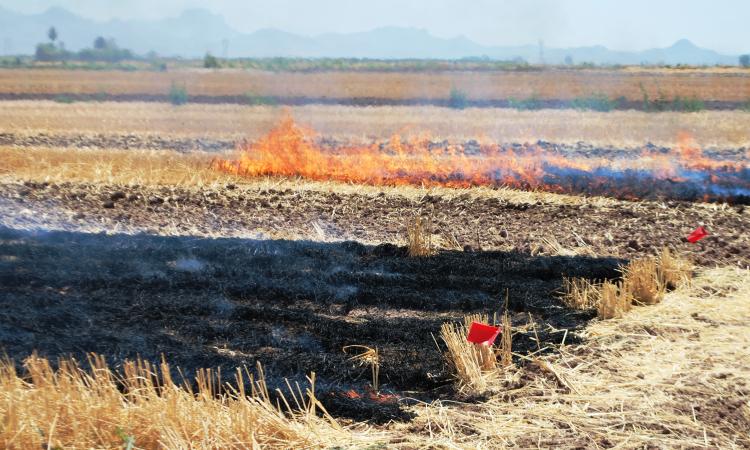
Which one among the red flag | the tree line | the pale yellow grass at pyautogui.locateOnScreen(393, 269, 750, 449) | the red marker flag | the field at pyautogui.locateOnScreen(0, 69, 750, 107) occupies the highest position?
the tree line

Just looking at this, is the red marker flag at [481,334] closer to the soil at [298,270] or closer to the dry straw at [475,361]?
the dry straw at [475,361]

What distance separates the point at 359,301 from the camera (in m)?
7.91

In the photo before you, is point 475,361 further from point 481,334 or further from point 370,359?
point 370,359

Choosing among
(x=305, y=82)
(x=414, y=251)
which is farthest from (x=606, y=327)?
(x=305, y=82)

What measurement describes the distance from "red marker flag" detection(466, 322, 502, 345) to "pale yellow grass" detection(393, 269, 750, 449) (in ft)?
1.38

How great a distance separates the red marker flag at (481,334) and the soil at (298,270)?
335 millimetres

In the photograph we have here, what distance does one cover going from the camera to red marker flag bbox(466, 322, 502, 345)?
243 inches

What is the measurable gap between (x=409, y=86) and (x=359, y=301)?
47555mm

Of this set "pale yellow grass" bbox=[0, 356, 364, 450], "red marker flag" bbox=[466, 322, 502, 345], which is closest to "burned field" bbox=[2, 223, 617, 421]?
"red marker flag" bbox=[466, 322, 502, 345]

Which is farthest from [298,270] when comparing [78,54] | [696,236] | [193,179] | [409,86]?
[78,54]

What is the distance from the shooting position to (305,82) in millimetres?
57562

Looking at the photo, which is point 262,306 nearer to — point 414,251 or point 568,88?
point 414,251

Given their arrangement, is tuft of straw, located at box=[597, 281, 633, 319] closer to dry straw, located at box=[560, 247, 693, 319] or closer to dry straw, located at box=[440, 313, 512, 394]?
dry straw, located at box=[560, 247, 693, 319]

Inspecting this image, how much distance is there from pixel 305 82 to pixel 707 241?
49.0m
